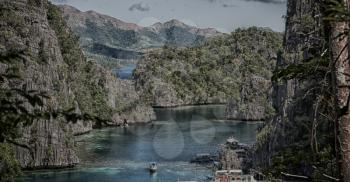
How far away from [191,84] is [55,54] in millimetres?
69915

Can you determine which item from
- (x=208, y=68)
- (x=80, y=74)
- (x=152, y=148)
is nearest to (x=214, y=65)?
(x=208, y=68)

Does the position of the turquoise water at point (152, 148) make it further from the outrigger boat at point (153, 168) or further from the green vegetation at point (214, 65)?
the green vegetation at point (214, 65)

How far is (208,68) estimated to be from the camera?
167625 mm

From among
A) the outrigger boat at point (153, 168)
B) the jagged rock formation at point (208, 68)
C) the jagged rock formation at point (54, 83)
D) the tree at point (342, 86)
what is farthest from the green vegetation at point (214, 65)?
the tree at point (342, 86)

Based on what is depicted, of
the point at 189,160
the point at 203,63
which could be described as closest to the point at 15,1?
the point at 189,160

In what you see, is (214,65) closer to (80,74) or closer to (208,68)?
(208,68)

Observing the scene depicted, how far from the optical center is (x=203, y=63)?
6703 inches

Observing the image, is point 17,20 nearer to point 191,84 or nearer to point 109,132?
point 109,132

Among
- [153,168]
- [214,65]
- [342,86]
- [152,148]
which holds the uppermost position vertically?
[214,65]

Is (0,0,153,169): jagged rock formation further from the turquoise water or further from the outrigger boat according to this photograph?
the outrigger boat

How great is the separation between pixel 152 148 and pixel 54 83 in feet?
68.1

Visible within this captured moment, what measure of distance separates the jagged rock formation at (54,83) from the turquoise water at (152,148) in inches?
121

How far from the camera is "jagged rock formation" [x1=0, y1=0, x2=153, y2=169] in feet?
210

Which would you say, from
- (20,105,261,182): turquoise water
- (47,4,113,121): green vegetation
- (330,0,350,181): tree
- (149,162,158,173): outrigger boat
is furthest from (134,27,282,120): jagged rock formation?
(330,0,350,181): tree
